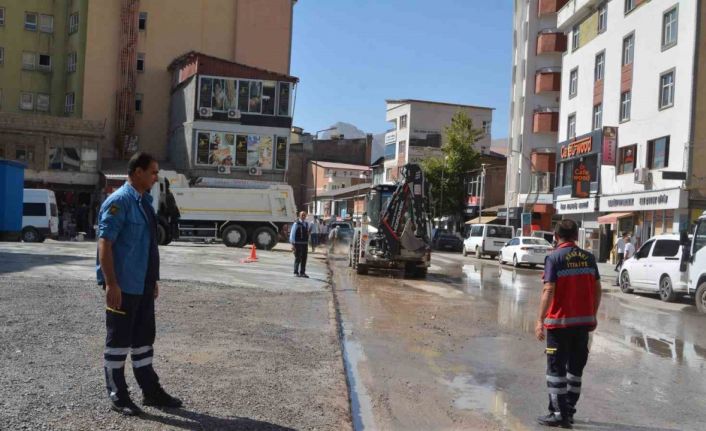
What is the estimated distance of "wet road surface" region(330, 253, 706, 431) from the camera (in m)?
6.48

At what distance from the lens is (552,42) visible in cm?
5462

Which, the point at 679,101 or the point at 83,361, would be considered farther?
the point at 679,101

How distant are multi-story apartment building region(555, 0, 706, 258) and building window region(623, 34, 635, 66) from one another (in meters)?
0.05

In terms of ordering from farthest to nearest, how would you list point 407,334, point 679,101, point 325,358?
point 679,101, point 407,334, point 325,358

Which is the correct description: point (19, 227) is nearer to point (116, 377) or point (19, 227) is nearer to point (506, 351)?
point (506, 351)

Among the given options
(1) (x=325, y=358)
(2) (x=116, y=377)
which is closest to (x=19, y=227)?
(1) (x=325, y=358)

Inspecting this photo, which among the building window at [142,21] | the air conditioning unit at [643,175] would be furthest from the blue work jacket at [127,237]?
the building window at [142,21]

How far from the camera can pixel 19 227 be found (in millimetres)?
27672

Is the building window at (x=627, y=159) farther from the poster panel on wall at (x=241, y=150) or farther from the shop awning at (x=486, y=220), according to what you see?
the shop awning at (x=486, y=220)

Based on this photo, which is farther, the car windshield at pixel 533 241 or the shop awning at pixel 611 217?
the shop awning at pixel 611 217

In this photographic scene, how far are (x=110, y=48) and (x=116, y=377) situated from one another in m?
50.2

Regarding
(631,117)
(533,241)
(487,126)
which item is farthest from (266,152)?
(487,126)

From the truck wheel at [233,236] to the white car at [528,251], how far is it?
1268 centimetres

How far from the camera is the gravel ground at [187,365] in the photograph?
531 cm
